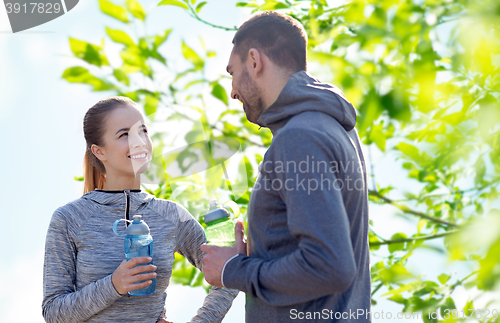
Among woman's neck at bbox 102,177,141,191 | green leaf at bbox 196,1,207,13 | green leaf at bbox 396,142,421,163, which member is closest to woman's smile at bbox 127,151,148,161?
woman's neck at bbox 102,177,141,191

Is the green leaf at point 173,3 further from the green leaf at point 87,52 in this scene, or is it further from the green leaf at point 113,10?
the green leaf at point 87,52

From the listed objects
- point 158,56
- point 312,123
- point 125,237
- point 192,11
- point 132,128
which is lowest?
point 125,237

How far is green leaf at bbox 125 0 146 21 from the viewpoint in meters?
1.94

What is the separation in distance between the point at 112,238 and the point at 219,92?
0.80m

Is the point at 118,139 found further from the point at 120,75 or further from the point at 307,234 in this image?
the point at 307,234

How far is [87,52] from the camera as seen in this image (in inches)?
73.3

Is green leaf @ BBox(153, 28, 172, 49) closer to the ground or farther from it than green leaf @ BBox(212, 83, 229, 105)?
farther from it

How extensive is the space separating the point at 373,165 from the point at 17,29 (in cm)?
184

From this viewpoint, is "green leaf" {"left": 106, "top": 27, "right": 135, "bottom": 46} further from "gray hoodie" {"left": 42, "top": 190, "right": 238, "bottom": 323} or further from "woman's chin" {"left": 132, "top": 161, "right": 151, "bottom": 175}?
"gray hoodie" {"left": 42, "top": 190, "right": 238, "bottom": 323}

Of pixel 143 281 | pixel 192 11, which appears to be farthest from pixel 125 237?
pixel 192 11

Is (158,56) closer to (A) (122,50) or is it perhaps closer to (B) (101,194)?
(A) (122,50)

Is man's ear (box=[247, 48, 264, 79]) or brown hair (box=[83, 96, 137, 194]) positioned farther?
brown hair (box=[83, 96, 137, 194])

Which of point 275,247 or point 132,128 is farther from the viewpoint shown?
point 132,128

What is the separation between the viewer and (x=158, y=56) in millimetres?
1987
